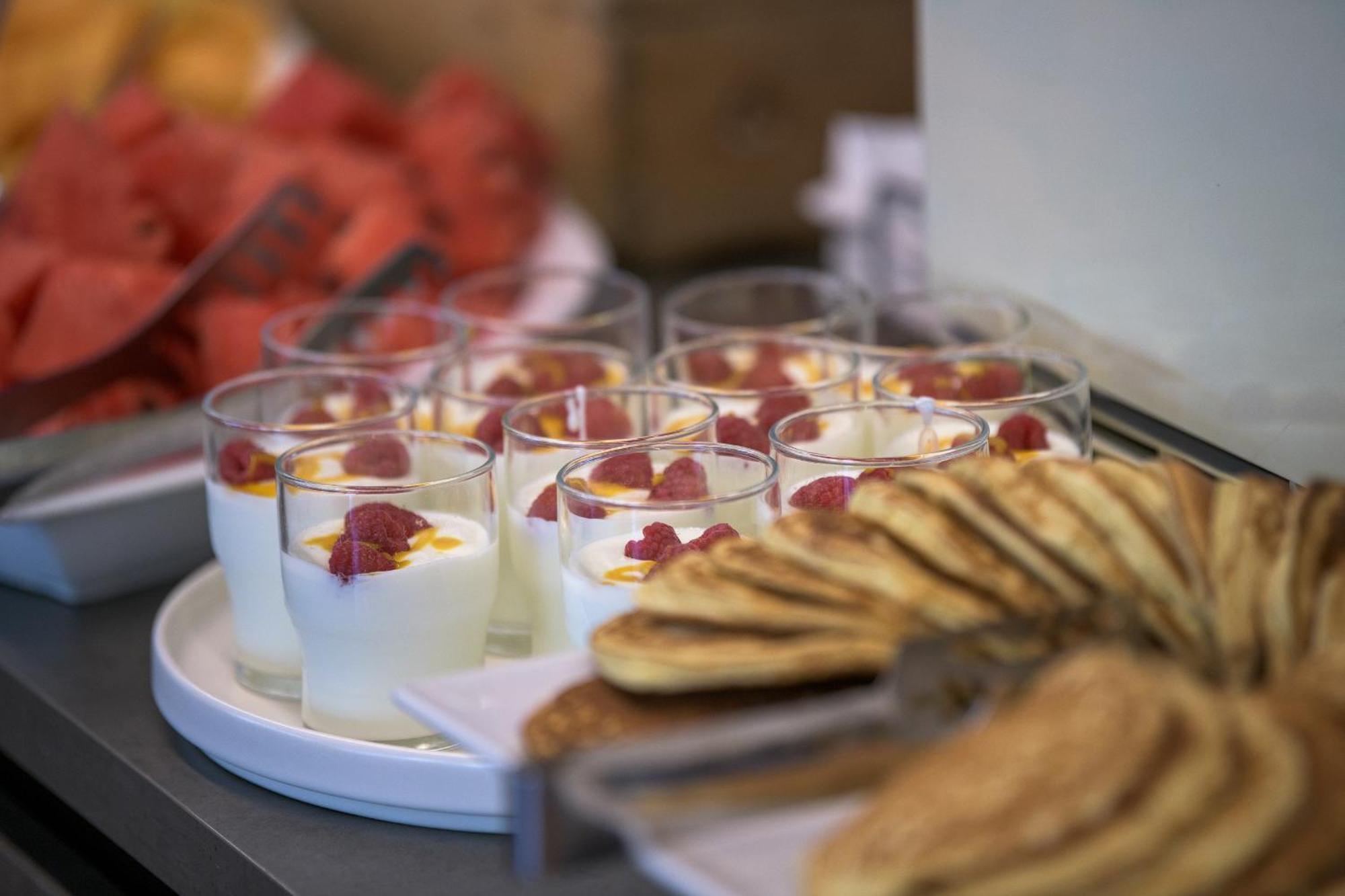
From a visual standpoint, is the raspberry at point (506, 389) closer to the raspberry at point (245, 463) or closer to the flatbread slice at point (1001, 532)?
the raspberry at point (245, 463)

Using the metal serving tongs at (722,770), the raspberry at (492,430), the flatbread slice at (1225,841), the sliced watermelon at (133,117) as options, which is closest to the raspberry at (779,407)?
the raspberry at (492,430)

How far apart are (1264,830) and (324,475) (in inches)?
29.1

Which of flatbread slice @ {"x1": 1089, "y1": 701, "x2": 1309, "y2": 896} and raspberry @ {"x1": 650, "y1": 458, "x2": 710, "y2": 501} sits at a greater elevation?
flatbread slice @ {"x1": 1089, "y1": 701, "x2": 1309, "y2": 896}

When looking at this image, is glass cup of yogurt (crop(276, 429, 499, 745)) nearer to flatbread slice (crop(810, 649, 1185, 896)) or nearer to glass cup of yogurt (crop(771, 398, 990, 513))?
glass cup of yogurt (crop(771, 398, 990, 513))

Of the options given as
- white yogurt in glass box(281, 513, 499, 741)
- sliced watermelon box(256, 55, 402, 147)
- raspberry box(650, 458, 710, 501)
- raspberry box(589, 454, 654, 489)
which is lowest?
white yogurt in glass box(281, 513, 499, 741)

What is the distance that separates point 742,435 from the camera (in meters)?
1.14

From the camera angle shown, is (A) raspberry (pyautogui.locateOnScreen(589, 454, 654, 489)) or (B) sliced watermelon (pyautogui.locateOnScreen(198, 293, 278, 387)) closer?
(A) raspberry (pyautogui.locateOnScreen(589, 454, 654, 489))

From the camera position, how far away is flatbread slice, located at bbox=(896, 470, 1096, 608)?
0.69m

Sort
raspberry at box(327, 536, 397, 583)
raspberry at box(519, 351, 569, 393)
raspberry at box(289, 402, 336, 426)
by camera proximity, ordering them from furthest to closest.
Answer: raspberry at box(519, 351, 569, 393) < raspberry at box(289, 402, 336, 426) < raspberry at box(327, 536, 397, 583)

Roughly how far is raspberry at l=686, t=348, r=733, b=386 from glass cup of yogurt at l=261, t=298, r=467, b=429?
0.24 metres

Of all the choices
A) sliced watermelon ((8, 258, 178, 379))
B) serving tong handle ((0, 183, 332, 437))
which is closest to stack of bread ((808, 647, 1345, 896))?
serving tong handle ((0, 183, 332, 437))

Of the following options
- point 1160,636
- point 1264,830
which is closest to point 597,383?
point 1160,636

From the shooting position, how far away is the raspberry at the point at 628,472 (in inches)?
38.6

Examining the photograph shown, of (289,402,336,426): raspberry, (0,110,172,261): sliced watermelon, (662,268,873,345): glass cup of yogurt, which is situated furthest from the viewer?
(0,110,172,261): sliced watermelon
